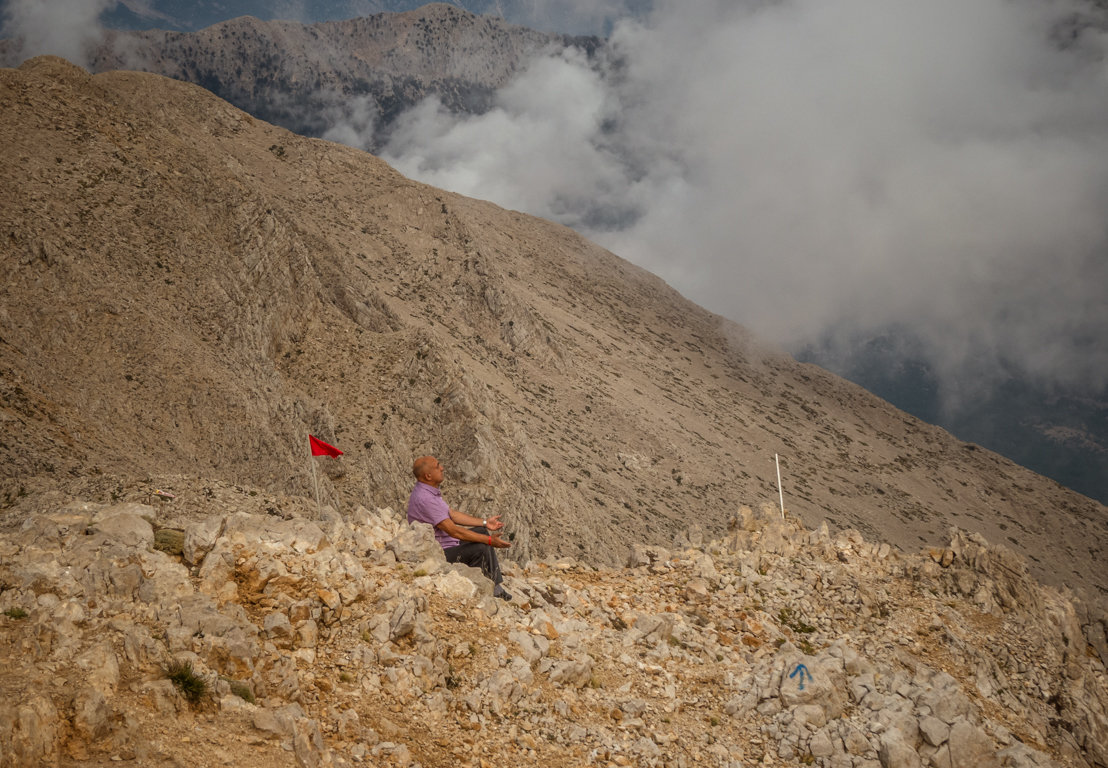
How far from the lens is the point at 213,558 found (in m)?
8.12

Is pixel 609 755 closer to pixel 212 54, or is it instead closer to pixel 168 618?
pixel 168 618

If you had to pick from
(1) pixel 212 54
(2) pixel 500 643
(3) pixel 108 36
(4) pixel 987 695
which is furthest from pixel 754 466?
(1) pixel 212 54

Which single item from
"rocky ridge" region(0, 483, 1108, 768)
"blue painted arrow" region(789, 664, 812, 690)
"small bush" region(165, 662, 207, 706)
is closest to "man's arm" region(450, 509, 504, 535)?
"rocky ridge" region(0, 483, 1108, 768)

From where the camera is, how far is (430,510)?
10.6 meters

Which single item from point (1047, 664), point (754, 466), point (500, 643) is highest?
point (754, 466)

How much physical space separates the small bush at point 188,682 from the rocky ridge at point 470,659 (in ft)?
0.10

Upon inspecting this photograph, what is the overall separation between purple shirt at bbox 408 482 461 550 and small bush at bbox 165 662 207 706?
15.1ft

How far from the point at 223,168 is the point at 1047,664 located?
140 feet

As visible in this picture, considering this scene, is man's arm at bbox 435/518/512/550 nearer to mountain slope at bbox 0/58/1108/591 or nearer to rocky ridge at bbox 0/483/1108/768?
rocky ridge at bbox 0/483/1108/768

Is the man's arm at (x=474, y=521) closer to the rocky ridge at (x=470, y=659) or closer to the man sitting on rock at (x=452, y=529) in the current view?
the man sitting on rock at (x=452, y=529)

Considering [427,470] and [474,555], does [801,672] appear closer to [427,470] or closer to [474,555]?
[474,555]

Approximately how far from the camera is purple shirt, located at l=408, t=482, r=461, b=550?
34.8 ft

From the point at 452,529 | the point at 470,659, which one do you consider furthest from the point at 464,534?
the point at 470,659

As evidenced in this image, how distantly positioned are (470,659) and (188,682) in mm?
3450
